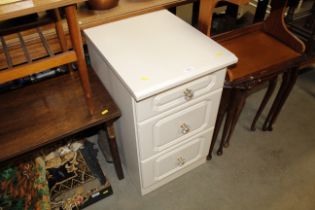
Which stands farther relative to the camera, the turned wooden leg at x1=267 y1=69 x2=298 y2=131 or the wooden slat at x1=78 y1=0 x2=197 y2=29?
the turned wooden leg at x1=267 y1=69 x2=298 y2=131

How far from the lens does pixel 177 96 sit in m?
1.05

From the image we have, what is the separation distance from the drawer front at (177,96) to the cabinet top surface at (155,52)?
0.21ft

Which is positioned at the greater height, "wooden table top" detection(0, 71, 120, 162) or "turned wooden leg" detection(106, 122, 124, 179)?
"wooden table top" detection(0, 71, 120, 162)

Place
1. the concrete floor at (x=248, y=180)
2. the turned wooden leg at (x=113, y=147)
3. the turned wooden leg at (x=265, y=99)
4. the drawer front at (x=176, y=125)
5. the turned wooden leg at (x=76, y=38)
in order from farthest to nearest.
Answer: the turned wooden leg at (x=265, y=99), the concrete floor at (x=248, y=180), the turned wooden leg at (x=113, y=147), the drawer front at (x=176, y=125), the turned wooden leg at (x=76, y=38)

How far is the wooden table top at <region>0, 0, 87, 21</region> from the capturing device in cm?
71

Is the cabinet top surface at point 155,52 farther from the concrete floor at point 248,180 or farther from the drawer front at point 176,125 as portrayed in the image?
the concrete floor at point 248,180

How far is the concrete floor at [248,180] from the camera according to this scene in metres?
1.41

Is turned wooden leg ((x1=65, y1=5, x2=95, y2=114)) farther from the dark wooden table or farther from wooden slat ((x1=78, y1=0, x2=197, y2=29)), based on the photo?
wooden slat ((x1=78, y1=0, x2=197, y2=29))

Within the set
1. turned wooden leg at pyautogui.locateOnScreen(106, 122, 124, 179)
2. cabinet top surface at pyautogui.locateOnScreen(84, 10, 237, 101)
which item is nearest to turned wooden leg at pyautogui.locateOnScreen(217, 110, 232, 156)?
cabinet top surface at pyautogui.locateOnScreen(84, 10, 237, 101)

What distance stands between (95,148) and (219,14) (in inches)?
59.4

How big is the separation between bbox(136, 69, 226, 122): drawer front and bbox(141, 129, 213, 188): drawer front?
287 millimetres

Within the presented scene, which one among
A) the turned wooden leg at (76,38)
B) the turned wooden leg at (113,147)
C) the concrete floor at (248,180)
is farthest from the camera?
the concrete floor at (248,180)

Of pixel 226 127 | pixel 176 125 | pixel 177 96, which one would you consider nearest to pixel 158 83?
pixel 177 96

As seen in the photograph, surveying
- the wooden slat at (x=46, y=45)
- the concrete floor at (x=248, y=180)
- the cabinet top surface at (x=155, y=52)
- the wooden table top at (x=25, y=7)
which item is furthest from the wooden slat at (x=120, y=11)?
the concrete floor at (x=248, y=180)
